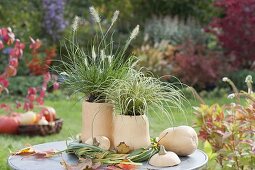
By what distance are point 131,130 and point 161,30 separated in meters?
8.53

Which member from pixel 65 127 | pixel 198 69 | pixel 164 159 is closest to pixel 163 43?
pixel 198 69

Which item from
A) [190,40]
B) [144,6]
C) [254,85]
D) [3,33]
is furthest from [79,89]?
[144,6]

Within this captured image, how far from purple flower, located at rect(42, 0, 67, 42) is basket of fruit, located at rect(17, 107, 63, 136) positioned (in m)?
4.47

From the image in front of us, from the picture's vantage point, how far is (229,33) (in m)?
9.69

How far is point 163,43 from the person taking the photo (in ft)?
34.0

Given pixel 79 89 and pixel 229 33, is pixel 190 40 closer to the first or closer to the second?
pixel 229 33

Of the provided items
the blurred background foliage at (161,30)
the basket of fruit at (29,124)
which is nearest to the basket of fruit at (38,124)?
the basket of fruit at (29,124)

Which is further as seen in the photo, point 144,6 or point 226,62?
point 144,6

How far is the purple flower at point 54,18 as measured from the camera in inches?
418

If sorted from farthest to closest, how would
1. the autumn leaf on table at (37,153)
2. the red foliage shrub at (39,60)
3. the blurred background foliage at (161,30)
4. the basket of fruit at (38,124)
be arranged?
1. the red foliage shrub at (39,60)
2. the blurred background foliage at (161,30)
3. the basket of fruit at (38,124)
4. the autumn leaf on table at (37,153)

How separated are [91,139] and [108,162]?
0.25 m

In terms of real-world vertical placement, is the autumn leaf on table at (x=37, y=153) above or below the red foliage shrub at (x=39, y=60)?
below

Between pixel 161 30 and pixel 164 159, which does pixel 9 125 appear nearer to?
pixel 164 159

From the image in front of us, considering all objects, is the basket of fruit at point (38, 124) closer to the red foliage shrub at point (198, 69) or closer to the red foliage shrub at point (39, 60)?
the red foliage shrub at point (39, 60)
